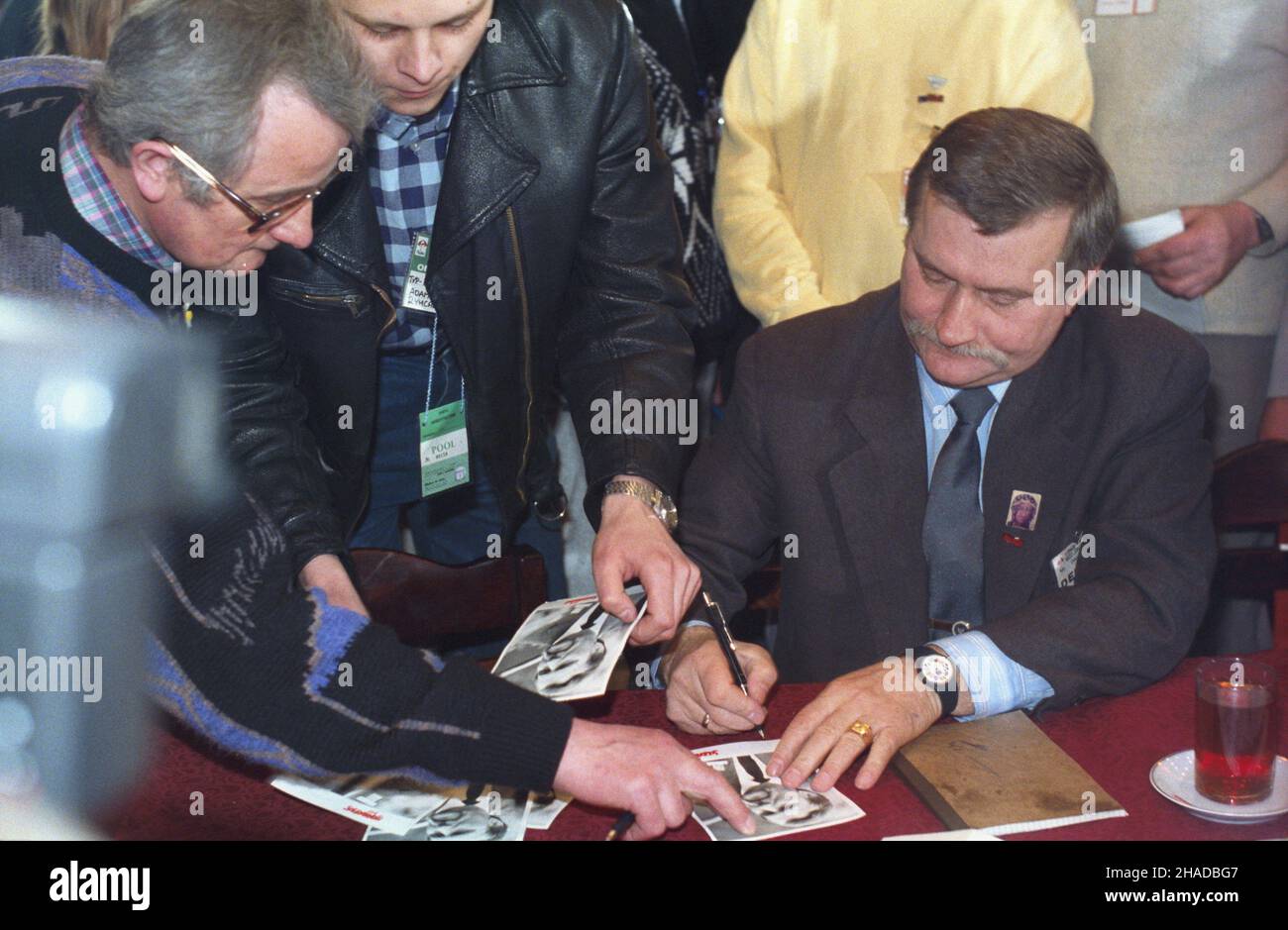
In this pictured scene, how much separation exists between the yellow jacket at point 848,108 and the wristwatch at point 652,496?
0.97 metres

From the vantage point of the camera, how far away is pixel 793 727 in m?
1.88

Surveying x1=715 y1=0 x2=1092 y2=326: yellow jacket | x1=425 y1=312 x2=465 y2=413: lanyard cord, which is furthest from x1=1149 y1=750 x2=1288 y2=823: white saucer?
x1=715 y1=0 x2=1092 y2=326: yellow jacket

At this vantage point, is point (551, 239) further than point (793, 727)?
Yes

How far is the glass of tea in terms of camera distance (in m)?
1.70

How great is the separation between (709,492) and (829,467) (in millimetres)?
224

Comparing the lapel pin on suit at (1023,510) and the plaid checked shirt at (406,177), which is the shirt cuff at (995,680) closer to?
the lapel pin on suit at (1023,510)

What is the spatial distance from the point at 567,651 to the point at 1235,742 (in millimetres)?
860

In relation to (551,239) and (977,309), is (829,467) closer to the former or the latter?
(977,309)

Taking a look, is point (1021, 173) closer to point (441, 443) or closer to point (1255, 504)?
point (1255, 504)

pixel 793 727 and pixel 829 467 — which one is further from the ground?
pixel 829 467

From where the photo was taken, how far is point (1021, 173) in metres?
2.30

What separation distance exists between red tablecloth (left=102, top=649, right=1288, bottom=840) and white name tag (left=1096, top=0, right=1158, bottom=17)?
1.89 m
